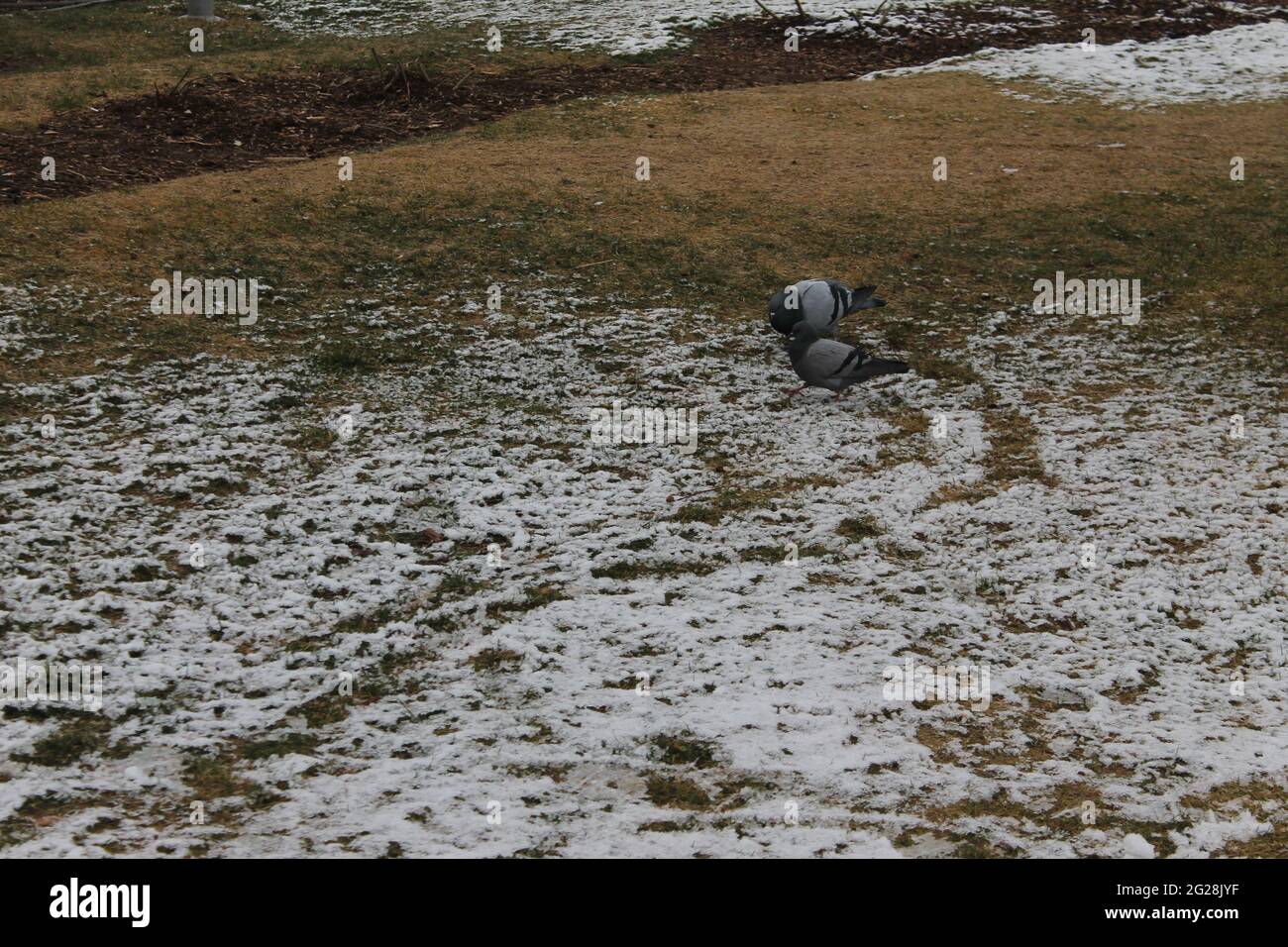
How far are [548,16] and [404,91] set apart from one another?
3.43 meters

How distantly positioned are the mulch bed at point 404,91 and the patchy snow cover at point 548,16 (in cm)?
48

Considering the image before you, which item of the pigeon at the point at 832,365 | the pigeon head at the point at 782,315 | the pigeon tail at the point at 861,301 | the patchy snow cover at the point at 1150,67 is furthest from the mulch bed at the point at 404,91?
the pigeon at the point at 832,365

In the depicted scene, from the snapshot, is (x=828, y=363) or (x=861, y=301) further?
(x=861, y=301)

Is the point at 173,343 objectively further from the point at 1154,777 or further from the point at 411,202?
the point at 1154,777

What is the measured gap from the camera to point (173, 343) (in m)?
6.11

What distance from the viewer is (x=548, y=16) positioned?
13.2m

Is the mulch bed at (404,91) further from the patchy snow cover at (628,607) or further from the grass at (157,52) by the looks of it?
the patchy snow cover at (628,607)

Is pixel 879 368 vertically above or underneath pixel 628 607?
above

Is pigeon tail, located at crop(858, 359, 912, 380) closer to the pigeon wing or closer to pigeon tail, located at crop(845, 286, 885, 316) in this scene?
the pigeon wing

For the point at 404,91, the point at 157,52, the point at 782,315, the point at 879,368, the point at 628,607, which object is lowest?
the point at 628,607

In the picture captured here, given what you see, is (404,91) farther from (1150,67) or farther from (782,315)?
(1150,67)

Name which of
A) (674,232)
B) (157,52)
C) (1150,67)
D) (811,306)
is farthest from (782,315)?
(157,52)

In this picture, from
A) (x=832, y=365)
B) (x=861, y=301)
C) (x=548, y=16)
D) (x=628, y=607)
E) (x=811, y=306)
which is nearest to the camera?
(x=628, y=607)

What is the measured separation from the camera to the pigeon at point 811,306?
6195 millimetres
